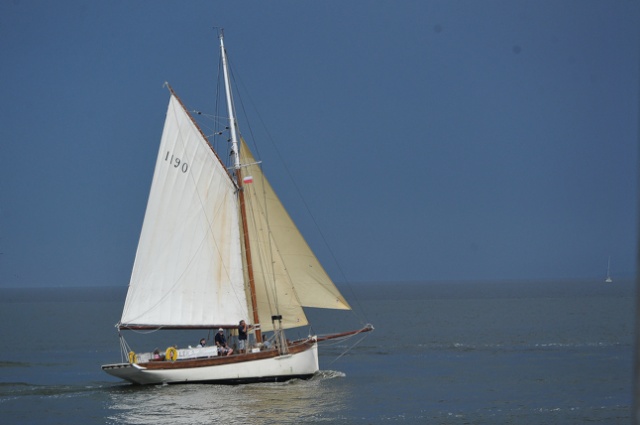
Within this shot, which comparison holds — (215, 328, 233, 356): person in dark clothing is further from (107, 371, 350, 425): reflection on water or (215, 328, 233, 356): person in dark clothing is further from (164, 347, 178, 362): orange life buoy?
(164, 347, 178, 362): orange life buoy

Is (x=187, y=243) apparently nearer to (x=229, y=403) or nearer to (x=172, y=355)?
(x=172, y=355)

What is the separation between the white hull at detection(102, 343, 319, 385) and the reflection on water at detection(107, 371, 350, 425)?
1.30 ft

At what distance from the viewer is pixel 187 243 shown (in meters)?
56.3

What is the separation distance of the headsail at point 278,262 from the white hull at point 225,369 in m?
2.68

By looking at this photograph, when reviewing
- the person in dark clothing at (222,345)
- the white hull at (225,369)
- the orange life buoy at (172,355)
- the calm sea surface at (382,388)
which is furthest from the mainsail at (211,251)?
the calm sea surface at (382,388)

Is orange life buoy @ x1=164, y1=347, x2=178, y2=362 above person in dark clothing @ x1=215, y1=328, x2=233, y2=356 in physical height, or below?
below

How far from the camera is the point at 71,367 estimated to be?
234 feet

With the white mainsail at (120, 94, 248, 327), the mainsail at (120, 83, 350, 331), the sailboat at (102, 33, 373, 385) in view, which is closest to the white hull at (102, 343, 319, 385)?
the sailboat at (102, 33, 373, 385)

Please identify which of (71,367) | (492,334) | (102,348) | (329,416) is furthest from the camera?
(492,334)

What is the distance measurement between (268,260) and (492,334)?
48797 mm

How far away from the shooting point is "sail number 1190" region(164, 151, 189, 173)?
55531mm

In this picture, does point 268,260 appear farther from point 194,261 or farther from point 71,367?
point 71,367

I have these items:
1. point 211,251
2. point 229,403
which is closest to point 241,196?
point 211,251

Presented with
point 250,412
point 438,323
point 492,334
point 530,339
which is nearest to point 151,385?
point 250,412
